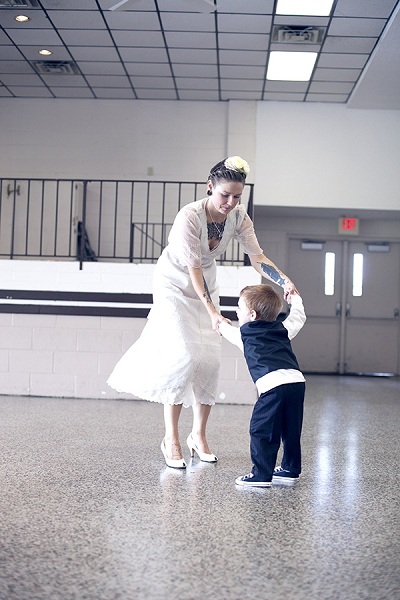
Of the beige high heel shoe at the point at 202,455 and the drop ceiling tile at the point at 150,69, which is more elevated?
the drop ceiling tile at the point at 150,69

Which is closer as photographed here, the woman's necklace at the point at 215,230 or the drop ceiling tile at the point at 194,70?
the woman's necklace at the point at 215,230

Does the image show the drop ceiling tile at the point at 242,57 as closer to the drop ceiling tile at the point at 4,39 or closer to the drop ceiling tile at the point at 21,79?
the drop ceiling tile at the point at 4,39

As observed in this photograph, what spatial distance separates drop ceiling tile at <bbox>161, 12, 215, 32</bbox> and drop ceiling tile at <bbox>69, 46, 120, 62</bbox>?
961 mm

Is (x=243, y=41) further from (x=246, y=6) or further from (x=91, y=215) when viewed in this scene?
(x=91, y=215)

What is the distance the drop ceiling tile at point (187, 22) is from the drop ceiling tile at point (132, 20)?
101mm

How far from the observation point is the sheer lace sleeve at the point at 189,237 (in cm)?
345

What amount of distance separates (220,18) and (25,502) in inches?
230

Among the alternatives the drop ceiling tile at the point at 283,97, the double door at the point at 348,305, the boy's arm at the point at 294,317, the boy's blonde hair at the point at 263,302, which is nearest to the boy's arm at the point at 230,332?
the boy's blonde hair at the point at 263,302

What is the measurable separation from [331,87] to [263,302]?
666 centimetres

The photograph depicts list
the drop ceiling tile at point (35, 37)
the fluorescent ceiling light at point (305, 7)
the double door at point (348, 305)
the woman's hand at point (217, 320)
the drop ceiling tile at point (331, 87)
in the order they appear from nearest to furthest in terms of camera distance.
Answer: the woman's hand at point (217, 320) < the fluorescent ceiling light at point (305, 7) < the drop ceiling tile at point (35, 37) < the drop ceiling tile at point (331, 87) < the double door at point (348, 305)

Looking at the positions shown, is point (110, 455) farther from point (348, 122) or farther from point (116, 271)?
point (348, 122)

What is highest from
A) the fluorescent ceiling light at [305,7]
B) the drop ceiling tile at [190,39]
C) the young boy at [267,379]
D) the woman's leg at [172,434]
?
the fluorescent ceiling light at [305,7]

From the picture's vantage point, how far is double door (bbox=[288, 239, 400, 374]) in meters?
11.1

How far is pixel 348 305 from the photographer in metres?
11.2
